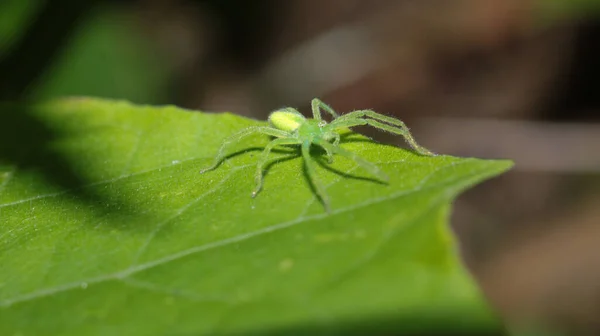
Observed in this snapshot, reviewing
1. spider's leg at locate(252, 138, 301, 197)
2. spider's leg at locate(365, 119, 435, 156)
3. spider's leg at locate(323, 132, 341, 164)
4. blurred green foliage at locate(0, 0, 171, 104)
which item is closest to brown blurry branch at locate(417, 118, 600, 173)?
blurred green foliage at locate(0, 0, 171, 104)

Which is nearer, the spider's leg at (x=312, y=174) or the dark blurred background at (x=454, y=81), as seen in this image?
the spider's leg at (x=312, y=174)

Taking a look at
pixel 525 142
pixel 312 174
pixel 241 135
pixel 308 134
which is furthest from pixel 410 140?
pixel 525 142

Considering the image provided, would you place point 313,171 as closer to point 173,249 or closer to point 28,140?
point 173,249

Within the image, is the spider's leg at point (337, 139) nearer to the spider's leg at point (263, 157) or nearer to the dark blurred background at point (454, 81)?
the spider's leg at point (263, 157)

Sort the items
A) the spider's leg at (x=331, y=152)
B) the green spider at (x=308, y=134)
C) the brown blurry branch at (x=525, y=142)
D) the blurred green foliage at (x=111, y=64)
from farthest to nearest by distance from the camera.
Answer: the brown blurry branch at (x=525, y=142) → the blurred green foliage at (x=111, y=64) → the spider's leg at (x=331, y=152) → the green spider at (x=308, y=134)

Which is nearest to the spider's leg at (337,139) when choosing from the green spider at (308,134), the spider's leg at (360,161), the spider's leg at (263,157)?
the green spider at (308,134)

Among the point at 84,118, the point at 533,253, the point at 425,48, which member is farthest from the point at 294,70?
the point at 84,118

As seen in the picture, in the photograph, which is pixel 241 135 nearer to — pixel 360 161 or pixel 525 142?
pixel 360 161
